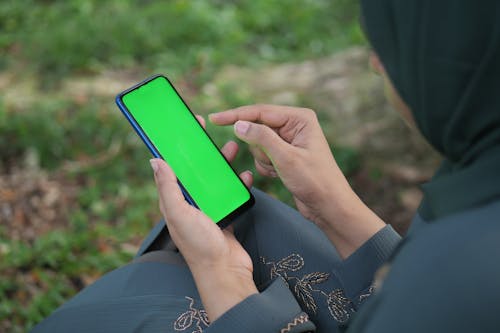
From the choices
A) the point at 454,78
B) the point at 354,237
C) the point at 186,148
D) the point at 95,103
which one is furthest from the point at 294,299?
the point at 95,103

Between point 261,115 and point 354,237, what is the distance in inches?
18.1

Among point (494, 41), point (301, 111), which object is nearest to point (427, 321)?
point (494, 41)

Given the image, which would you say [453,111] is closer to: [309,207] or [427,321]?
[427,321]

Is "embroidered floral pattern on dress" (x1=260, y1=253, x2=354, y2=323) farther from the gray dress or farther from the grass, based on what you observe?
the grass

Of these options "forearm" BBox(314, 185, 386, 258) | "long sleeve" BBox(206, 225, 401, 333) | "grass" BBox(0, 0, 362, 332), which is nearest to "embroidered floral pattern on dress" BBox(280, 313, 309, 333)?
"long sleeve" BBox(206, 225, 401, 333)

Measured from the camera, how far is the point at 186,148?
1.88m

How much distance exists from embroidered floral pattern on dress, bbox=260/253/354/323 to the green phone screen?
8.3 inches

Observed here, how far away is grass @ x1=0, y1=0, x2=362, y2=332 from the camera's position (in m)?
2.89

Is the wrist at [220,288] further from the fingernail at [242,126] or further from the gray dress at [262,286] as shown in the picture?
the fingernail at [242,126]

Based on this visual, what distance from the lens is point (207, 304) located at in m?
1.49

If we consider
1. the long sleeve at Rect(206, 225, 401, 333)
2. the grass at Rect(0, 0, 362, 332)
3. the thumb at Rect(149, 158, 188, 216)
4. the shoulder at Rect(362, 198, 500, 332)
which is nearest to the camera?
the shoulder at Rect(362, 198, 500, 332)

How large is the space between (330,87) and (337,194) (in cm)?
232

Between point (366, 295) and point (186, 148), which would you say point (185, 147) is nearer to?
point (186, 148)

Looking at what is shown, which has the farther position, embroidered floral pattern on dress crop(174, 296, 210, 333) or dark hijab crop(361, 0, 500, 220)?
Answer: embroidered floral pattern on dress crop(174, 296, 210, 333)
